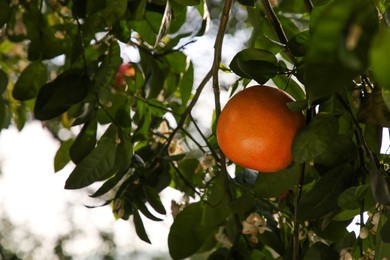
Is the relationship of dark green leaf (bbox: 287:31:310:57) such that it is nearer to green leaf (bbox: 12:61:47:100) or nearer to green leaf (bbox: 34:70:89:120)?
green leaf (bbox: 34:70:89:120)

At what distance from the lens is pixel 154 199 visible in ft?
2.88

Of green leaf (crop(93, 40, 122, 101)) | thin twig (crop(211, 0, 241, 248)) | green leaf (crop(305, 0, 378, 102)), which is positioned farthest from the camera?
green leaf (crop(93, 40, 122, 101))

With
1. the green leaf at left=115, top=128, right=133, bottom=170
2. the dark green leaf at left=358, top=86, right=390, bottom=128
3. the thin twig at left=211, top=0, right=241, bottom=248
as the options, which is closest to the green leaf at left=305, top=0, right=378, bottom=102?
the dark green leaf at left=358, top=86, right=390, bottom=128

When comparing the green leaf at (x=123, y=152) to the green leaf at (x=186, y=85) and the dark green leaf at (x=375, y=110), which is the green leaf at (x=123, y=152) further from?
the dark green leaf at (x=375, y=110)

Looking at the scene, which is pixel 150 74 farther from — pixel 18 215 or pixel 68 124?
pixel 18 215

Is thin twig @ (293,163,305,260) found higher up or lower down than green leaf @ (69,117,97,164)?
higher up

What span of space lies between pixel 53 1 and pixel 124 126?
309 mm

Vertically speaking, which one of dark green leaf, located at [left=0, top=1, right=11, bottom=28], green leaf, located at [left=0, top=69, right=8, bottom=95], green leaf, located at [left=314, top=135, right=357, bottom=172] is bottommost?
green leaf, located at [left=0, top=69, right=8, bottom=95]

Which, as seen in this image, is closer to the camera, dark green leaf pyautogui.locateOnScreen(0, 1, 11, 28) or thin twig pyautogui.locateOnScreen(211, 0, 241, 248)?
thin twig pyautogui.locateOnScreen(211, 0, 241, 248)

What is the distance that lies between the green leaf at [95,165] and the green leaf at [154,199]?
7cm

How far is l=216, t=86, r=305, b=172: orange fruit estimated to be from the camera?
63 cm

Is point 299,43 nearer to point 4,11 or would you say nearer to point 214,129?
point 214,129

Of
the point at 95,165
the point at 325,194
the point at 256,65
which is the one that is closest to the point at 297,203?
the point at 325,194

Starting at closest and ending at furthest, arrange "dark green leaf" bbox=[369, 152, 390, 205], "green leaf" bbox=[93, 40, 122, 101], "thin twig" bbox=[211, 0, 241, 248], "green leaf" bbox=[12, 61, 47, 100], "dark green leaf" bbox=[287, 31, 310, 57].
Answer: "dark green leaf" bbox=[369, 152, 390, 205]
"dark green leaf" bbox=[287, 31, 310, 57]
"thin twig" bbox=[211, 0, 241, 248]
"green leaf" bbox=[93, 40, 122, 101]
"green leaf" bbox=[12, 61, 47, 100]
